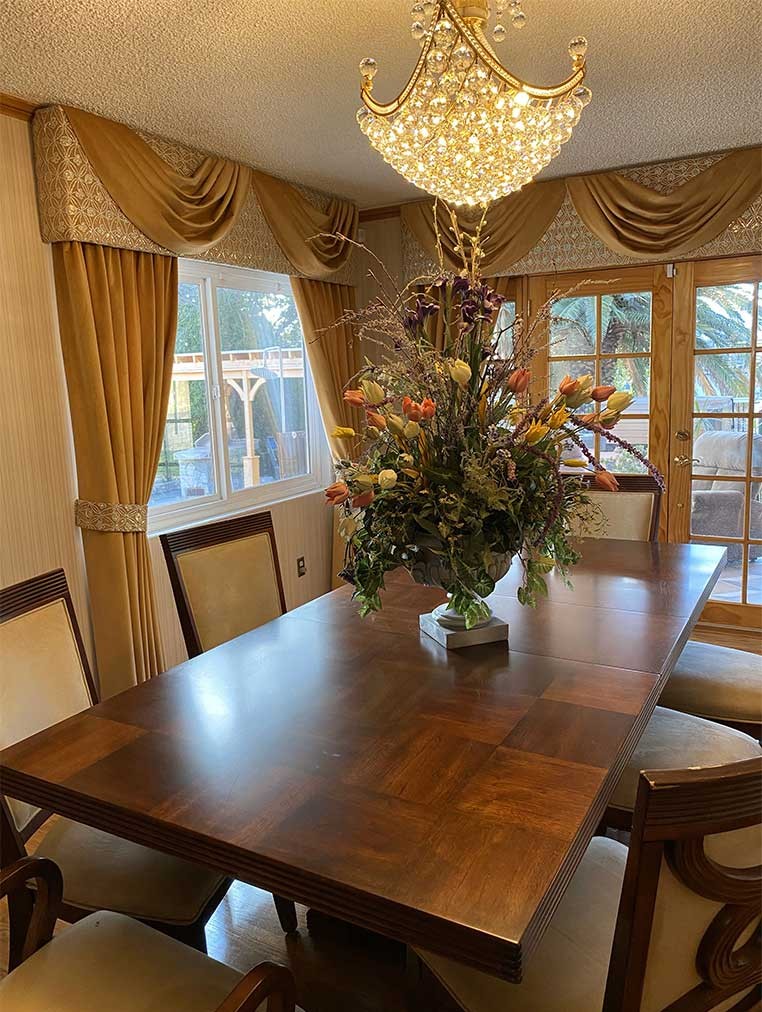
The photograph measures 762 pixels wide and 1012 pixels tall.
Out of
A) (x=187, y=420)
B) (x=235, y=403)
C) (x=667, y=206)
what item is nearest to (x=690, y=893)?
(x=187, y=420)

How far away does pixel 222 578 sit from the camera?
91.0 inches

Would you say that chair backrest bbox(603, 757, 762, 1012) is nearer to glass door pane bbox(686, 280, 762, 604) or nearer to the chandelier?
the chandelier

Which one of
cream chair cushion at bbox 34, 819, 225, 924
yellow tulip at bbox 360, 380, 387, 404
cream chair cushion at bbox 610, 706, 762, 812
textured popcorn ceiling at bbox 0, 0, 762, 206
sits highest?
textured popcorn ceiling at bbox 0, 0, 762, 206

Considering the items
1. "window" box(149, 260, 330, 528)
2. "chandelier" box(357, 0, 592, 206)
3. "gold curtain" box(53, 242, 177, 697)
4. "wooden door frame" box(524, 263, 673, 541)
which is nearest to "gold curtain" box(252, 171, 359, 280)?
"window" box(149, 260, 330, 528)

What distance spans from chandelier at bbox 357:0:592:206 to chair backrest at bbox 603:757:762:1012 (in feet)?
5.67

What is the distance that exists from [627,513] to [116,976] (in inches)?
97.0

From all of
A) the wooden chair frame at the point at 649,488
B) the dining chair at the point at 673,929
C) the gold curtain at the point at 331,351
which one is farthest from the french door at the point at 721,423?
the dining chair at the point at 673,929

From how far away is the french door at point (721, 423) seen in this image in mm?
3848

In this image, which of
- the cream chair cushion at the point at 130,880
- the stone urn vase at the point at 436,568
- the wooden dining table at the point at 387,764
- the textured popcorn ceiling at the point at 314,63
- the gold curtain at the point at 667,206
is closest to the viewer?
the wooden dining table at the point at 387,764

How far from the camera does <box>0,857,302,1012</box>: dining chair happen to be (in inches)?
45.4

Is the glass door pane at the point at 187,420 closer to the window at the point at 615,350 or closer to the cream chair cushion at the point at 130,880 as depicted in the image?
the window at the point at 615,350

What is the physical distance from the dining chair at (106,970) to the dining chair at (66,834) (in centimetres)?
11

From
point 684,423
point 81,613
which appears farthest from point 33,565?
point 684,423

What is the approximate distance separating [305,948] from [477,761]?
3.17 ft
